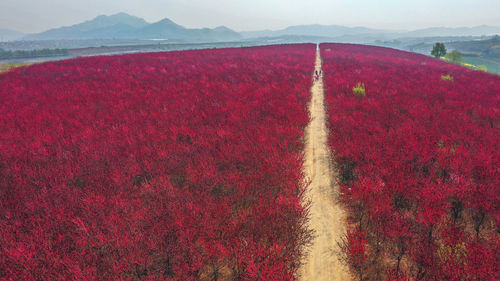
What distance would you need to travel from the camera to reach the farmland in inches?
102

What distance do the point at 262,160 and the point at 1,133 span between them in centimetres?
791

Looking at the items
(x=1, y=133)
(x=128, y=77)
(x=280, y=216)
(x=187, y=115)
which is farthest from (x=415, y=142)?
(x=128, y=77)

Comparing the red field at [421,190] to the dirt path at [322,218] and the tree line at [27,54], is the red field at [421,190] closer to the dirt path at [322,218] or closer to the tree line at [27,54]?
the dirt path at [322,218]

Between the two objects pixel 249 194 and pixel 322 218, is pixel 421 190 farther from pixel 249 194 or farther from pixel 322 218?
pixel 249 194

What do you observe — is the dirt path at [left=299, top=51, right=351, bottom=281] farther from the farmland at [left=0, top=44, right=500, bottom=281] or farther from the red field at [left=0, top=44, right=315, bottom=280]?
the red field at [left=0, top=44, right=315, bottom=280]

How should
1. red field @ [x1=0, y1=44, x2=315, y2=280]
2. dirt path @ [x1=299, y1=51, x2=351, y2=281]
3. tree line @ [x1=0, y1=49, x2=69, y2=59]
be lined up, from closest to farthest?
red field @ [x1=0, y1=44, x2=315, y2=280] < dirt path @ [x1=299, y1=51, x2=351, y2=281] < tree line @ [x1=0, y1=49, x2=69, y2=59]

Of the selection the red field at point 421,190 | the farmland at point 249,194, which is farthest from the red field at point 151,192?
the red field at point 421,190

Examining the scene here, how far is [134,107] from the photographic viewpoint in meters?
8.73

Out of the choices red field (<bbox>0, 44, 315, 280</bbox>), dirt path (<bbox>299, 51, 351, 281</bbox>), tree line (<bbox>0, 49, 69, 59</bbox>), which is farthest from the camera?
tree line (<bbox>0, 49, 69, 59</bbox>)

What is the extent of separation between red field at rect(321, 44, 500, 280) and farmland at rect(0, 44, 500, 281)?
0.09 ft

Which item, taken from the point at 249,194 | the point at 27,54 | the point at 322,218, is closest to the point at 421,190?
the point at 322,218

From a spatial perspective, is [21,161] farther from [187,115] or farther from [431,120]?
[431,120]

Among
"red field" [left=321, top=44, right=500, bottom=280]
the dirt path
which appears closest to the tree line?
the dirt path

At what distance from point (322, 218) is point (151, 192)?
3.15 m
